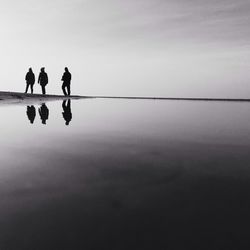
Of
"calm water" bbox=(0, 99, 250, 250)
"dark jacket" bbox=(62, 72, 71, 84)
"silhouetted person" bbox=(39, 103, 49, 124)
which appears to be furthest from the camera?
"dark jacket" bbox=(62, 72, 71, 84)

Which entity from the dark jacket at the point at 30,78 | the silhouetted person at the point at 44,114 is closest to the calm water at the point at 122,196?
the silhouetted person at the point at 44,114

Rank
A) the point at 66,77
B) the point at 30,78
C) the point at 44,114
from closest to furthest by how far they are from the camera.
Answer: the point at 44,114 < the point at 66,77 < the point at 30,78

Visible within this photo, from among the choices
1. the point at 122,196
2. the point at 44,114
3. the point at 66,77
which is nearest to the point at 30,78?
the point at 66,77

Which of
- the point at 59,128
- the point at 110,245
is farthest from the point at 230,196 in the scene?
the point at 59,128

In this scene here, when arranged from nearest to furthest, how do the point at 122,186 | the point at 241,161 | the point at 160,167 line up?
1. the point at 122,186
2. the point at 160,167
3. the point at 241,161

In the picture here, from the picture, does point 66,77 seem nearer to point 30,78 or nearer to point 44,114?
point 30,78

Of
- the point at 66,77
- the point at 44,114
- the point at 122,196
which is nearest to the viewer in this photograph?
the point at 122,196

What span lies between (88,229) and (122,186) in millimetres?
1070

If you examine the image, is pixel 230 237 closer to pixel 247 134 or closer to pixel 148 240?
pixel 148 240

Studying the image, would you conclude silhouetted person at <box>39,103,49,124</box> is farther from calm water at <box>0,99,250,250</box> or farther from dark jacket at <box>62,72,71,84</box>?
dark jacket at <box>62,72,71,84</box>

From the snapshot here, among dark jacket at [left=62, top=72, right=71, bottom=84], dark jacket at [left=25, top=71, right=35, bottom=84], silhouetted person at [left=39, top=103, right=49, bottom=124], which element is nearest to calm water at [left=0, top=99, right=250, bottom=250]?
silhouetted person at [left=39, top=103, right=49, bottom=124]

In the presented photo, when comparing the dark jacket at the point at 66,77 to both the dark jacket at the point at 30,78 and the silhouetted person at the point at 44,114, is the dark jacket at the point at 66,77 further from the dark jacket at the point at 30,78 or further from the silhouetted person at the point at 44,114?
the silhouetted person at the point at 44,114

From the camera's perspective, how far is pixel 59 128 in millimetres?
8172

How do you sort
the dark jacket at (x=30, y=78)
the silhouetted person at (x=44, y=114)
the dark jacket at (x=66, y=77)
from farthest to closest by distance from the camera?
the dark jacket at (x=30, y=78)
the dark jacket at (x=66, y=77)
the silhouetted person at (x=44, y=114)
